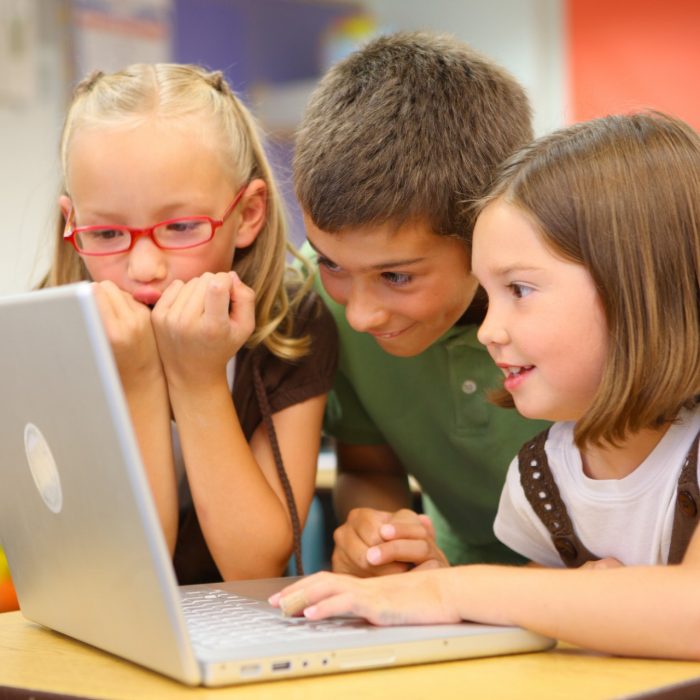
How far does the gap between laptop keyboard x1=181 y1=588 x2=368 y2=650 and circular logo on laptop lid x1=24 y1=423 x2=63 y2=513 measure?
5.5 inches

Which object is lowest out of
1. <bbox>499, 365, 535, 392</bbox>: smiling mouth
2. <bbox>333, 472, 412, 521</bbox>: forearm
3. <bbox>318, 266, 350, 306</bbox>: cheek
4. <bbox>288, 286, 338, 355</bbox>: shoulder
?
<bbox>333, 472, 412, 521</bbox>: forearm

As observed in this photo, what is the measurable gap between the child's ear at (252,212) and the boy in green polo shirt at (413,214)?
11 centimetres

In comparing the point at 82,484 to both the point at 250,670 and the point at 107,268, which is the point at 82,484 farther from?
the point at 107,268

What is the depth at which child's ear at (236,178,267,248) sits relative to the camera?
1.31 metres

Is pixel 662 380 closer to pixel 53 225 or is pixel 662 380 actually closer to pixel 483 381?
pixel 483 381

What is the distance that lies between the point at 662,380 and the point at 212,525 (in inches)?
20.1

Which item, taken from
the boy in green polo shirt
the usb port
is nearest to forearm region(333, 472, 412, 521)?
the boy in green polo shirt

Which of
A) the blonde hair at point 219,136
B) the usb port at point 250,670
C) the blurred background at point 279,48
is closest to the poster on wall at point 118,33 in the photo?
the blurred background at point 279,48

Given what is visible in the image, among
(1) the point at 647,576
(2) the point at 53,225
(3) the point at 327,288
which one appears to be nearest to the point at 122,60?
(2) the point at 53,225

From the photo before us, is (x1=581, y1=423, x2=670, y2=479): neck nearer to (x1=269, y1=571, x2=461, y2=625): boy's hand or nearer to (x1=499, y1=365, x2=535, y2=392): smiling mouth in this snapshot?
(x1=499, y1=365, x2=535, y2=392): smiling mouth

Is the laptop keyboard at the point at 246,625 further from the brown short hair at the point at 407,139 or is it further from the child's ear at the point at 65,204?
the child's ear at the point at 65,204

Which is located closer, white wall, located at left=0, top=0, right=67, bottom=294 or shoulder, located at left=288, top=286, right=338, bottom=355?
shoulder, located at left=288, top=286, right=338, bottom=355

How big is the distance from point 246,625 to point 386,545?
0.75ft

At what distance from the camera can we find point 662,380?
3.06ft
